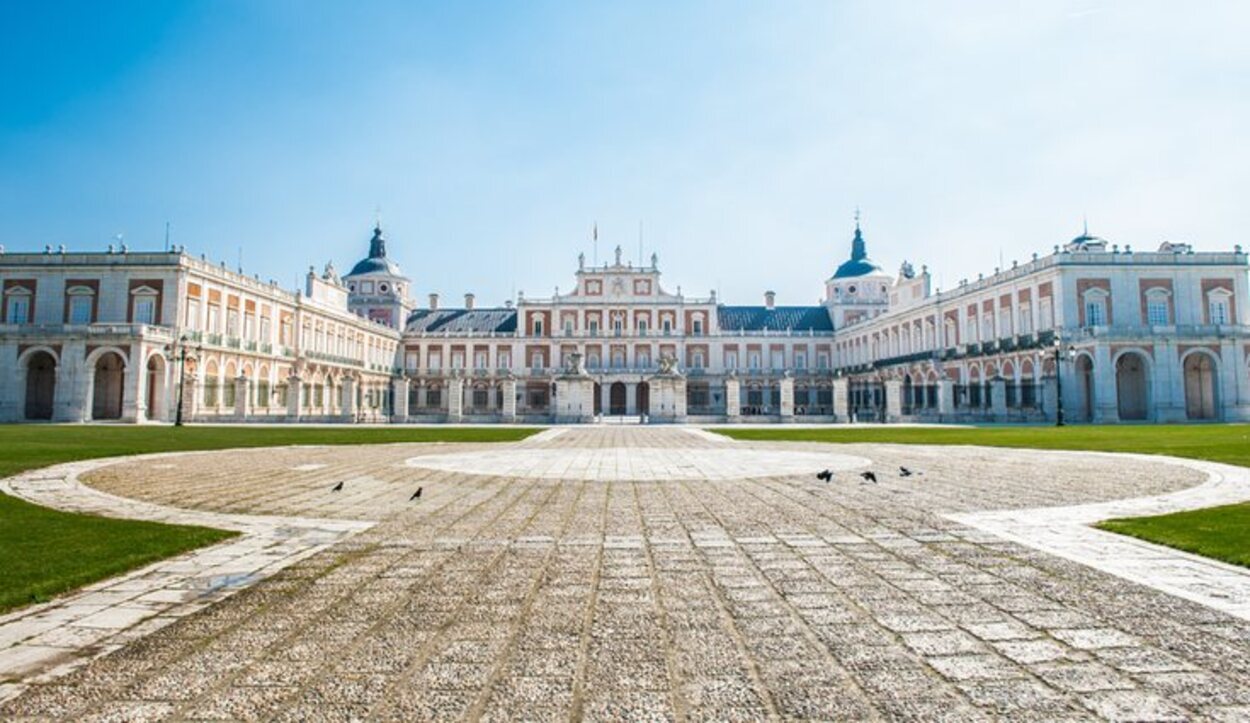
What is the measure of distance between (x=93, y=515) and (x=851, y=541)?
22.6ft

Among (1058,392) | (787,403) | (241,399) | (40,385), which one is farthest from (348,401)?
(1058,392)

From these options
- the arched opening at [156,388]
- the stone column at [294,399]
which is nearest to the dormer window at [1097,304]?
the stone column at [294,399]

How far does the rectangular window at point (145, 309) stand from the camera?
126 ft

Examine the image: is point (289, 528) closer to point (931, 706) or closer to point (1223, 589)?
point (931, 706)

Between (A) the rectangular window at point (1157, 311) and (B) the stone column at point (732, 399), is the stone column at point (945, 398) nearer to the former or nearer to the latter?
(A) the rectangular window at point (1157, 311)

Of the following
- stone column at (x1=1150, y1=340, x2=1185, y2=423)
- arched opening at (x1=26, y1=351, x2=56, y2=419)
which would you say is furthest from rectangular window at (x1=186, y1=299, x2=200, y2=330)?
stone column at (x1=1150, y1=340, x2=1185, y2=423)

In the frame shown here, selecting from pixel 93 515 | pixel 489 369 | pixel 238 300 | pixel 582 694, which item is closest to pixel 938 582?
pixel 582 694

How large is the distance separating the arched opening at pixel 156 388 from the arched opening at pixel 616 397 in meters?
35.3

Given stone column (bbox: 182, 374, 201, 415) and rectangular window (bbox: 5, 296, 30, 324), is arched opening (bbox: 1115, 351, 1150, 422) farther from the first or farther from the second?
rectangular window (bbox: 5, 296, 30, 324)

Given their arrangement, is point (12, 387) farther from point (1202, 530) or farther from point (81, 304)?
point (1202, 530)

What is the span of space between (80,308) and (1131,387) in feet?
181

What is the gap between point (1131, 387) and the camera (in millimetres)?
39531

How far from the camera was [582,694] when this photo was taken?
2.91 m

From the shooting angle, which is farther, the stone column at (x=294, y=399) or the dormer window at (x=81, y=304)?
the stone column at (x=294, y=399)
